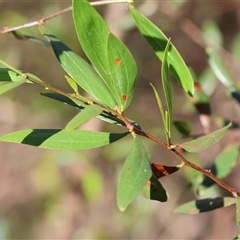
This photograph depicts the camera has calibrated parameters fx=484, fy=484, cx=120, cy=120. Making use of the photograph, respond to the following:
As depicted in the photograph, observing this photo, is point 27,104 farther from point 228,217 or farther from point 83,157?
point 228,217

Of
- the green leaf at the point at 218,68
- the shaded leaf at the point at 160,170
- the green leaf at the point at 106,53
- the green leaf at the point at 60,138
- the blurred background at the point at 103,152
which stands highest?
the green leaf at the point at 106,53

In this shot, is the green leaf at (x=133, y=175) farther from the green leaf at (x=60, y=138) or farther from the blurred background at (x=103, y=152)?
the blurred background at (x=103, y=152)

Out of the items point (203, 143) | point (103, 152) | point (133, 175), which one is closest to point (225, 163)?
point (203, 143)

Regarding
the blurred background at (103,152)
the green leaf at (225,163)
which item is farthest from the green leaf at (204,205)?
the blurred background at (103,152)

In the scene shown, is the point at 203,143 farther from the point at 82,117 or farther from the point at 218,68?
the point at 218,68

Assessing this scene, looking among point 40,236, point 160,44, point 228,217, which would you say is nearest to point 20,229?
point 40,236

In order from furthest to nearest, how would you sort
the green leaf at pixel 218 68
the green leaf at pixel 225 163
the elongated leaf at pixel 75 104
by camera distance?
the green leaf at pixel 218 68 → the green leaf at pixel 225 163 → the elongated leaf at pixel 75 104

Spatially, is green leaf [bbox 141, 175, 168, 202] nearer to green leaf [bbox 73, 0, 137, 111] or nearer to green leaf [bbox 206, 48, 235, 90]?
green leaf [bbox 73, 0, 137, 111]
